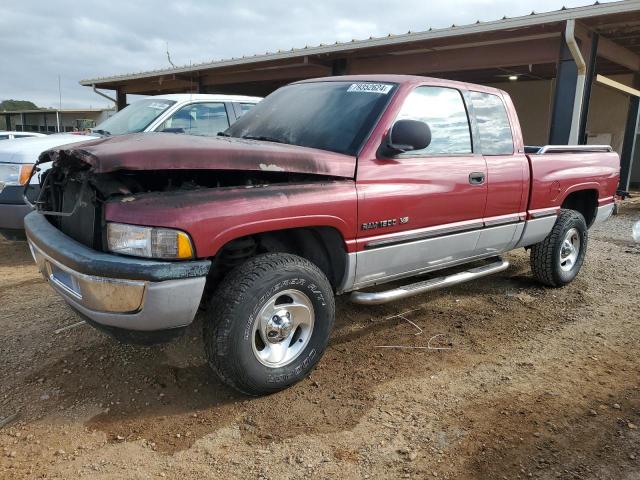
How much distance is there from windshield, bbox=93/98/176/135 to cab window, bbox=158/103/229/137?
0.60 ft

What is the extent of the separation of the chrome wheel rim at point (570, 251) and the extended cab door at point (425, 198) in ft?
5.63

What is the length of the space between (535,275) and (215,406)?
12.3 feet

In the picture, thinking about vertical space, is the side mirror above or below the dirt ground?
above

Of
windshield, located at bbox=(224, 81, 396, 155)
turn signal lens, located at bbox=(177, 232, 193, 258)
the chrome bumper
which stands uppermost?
windshield, located at bbox=(224, 81, 396, 155)

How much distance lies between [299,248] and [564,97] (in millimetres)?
8328

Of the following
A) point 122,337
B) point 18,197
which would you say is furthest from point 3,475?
point 18,197

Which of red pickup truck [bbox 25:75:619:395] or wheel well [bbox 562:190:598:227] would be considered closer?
red pickup truck [bbox 25:75:619:395]

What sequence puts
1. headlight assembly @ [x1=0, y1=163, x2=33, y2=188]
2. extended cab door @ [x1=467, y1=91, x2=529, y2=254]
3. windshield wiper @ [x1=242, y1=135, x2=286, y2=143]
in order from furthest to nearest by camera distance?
headlight assembly @ [x1=0, y1=163, x2=33, y2=188] < extended cab door @ [x1=467, y1=91, x2=529, y2=254] < windshield wiper @ [x1=242, y1=135, x2=286, y2=143]

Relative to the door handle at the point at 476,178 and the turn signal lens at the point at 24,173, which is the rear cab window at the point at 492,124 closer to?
the door handle at the point at 476,178

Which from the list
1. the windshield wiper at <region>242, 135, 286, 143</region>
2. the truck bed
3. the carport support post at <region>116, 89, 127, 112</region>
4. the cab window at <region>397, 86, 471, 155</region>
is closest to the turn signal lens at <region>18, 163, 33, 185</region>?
the windshield wiper at <region>242, 135, 286, 143</region>

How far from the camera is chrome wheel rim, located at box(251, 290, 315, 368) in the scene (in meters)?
2.97

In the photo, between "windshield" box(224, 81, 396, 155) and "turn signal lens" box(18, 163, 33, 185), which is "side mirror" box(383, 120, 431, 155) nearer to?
"windshield" box(224, 81, 396, 155)

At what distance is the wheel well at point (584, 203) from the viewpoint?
562 centimetres

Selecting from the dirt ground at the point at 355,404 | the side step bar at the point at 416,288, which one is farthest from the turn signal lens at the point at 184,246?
the side step bar at the point at 416,288
